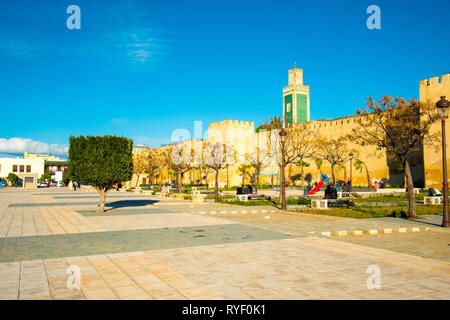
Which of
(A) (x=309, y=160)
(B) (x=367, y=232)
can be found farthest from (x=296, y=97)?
(B) (x=367, y=232)

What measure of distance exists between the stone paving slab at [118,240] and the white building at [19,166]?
75.4 metres

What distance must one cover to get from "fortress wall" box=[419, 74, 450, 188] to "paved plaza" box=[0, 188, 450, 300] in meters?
26.0

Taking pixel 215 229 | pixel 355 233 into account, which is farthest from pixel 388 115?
pixel 215 229

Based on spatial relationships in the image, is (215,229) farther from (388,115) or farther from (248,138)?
(248,138)

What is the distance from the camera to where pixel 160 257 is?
252 inches

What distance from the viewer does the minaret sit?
277 ft

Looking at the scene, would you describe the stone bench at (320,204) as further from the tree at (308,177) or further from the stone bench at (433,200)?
Answer: the tree at (308,177)

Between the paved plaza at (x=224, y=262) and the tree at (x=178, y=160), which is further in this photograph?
the tree at (x=178, y=160)

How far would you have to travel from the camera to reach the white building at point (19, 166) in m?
77.2

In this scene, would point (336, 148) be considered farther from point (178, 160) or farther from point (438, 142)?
point (178, 160)

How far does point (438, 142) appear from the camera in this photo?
32.3 meters

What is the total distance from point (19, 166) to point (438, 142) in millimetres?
79383

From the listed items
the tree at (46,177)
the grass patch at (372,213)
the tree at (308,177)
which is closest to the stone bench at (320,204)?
the grass patch at (372,213)
